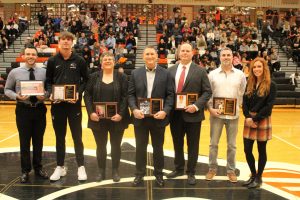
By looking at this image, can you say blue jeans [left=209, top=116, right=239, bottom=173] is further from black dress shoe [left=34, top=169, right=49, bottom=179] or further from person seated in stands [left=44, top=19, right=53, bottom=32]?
person seated in stands [left=44, top=19, right=53, bottom=32]

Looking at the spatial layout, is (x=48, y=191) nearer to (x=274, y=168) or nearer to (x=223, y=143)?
(x=274, y=168)

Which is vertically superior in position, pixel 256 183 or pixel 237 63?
pixel 237 63

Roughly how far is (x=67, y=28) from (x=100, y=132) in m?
14.2

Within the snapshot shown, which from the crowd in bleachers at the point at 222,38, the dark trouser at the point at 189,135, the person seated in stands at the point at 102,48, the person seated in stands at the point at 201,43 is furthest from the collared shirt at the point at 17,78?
the person seated in stands at the point at 201,43

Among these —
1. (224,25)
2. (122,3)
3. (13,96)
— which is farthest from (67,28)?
(13,96)

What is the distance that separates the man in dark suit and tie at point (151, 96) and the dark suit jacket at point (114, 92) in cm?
10

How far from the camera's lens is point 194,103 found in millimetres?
5023

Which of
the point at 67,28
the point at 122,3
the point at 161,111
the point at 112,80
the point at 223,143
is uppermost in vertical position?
the point at 122,3

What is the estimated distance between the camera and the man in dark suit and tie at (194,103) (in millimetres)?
5066

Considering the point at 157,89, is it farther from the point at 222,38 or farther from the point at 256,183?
the point at 222,38

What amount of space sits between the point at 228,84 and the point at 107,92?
1.61 metres

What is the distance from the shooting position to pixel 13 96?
5.05 meters

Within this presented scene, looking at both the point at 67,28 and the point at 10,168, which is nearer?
the point at 10,168

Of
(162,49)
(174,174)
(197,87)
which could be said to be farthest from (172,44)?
(197,87)
